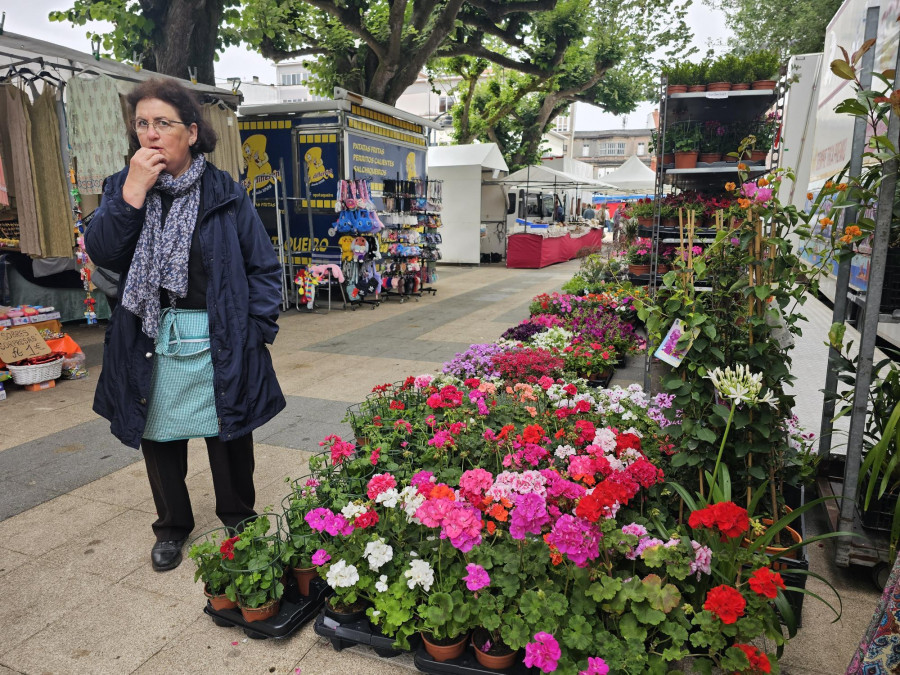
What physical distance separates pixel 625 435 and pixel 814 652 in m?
1.02

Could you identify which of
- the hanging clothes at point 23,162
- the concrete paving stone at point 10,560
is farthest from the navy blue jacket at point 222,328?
the hanging clothes at point 23,162

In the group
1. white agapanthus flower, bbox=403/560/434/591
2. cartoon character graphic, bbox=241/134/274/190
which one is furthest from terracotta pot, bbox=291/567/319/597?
cartoon character graphic, bbox=241/134/274/190

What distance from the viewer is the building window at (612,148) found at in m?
69.0

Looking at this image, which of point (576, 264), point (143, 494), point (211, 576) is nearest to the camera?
point (211, 576)

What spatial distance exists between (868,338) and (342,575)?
2.35 metres

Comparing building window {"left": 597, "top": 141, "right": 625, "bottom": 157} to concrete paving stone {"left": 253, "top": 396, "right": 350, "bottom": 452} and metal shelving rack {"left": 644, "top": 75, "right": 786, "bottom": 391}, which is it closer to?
metal shelving rack {"left": 644, "top": 75, "right": 786, "bottom": 391}

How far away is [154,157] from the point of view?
7.89 ft

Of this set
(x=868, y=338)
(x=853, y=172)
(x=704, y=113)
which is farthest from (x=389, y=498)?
(x=704, y=113)

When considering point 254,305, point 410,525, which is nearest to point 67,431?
point 254,305

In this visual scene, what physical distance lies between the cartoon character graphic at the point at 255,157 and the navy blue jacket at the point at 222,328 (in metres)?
7.62

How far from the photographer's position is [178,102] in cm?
249

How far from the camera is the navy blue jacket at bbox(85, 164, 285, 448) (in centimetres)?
257

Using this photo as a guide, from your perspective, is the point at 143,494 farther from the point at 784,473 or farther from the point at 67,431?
the point at 784,473

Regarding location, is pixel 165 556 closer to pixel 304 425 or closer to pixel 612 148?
pixel 304 425
